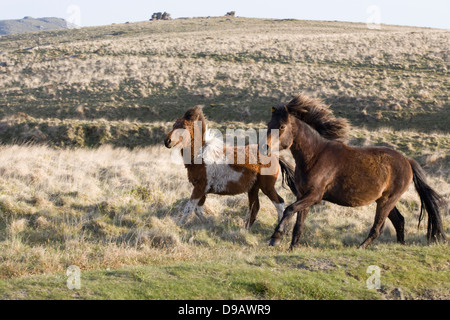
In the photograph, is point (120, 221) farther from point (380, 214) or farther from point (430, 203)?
point (430, 203)

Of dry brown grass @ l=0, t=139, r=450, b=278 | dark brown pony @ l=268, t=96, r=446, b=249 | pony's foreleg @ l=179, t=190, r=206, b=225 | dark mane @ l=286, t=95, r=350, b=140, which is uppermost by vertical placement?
dark mane @ l=286, t=95, r=350, b=140

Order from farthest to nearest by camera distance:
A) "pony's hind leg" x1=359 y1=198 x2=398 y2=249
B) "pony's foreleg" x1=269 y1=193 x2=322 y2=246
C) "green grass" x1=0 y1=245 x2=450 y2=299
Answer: "pony's hind leg" x1=359 y1=198 x2=398 y2=249 < "pony's foreleg" x1=269 y1=193 x2=322 y2=246 < "green grass" x1=0 y1=245 x2=450 y2=299

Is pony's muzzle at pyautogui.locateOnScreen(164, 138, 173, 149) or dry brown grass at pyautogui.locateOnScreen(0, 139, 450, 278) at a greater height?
pony's muzzle at pyautogui.locateOnScreen(164, 138, 173, 149)

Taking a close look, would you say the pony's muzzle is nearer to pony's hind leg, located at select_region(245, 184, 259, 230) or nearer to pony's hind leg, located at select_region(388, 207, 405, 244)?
pony's hind leg, located at select_region(245, 184, 259, 230)

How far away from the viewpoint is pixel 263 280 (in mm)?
5965

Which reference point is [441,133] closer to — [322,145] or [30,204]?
[322,145]

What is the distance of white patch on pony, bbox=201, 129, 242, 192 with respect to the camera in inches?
370

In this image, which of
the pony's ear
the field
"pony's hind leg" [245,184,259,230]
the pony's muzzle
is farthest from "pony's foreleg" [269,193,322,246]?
the pony's ear

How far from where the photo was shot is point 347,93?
32125 millimetres

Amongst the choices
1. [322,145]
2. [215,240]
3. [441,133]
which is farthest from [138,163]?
[441,133]

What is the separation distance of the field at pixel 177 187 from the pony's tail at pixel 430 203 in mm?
594

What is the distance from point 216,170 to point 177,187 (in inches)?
148

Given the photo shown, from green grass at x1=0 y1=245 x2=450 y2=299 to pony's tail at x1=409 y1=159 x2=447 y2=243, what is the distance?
5.23 ft
